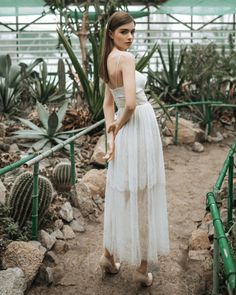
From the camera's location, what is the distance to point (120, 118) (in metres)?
2.10

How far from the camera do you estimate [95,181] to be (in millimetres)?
3889

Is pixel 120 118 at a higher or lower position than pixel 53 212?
higher

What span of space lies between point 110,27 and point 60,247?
1.46 metres

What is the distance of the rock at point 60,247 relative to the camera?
2807 mm

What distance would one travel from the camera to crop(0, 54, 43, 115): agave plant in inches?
218

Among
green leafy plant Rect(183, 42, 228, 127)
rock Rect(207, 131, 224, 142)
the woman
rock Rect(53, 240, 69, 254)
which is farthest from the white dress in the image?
green leafy plant Rect(183, 42, 228, 127)

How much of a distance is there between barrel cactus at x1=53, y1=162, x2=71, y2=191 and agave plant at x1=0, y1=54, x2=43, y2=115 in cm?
228

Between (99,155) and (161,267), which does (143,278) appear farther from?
(99,155)

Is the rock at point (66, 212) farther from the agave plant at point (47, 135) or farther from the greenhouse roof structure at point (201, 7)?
the greenhouse roof structure at point (201, 7)

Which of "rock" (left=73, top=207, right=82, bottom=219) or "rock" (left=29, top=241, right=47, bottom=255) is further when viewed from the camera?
"rock" (left=73, top=207, right=82, bottom=219)

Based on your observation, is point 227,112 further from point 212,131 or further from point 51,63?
point 51,63

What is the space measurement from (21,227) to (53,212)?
1.27 feet

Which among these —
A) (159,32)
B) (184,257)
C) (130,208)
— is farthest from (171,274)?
(159,32)

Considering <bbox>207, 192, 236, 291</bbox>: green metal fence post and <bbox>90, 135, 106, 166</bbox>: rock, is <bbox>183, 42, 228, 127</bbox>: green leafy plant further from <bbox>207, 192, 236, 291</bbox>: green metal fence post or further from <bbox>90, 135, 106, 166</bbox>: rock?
<bbox>207, 192, 236, 291</bbox>: green metal fence post
